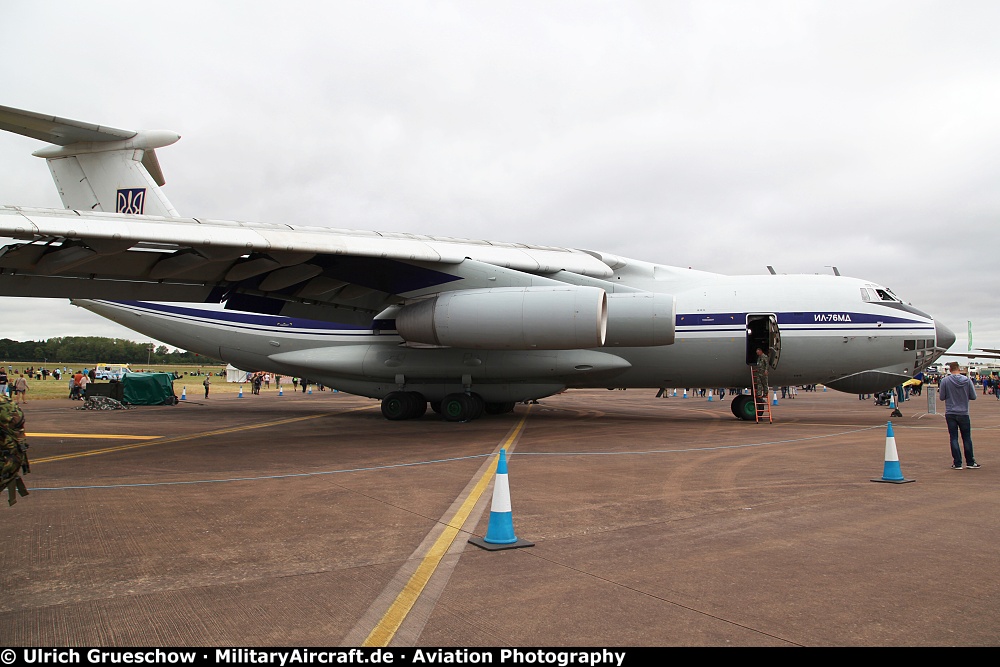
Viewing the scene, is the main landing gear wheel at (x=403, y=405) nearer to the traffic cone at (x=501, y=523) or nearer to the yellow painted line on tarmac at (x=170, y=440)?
the yellow painted line on tarmac at (x=170, y=440)

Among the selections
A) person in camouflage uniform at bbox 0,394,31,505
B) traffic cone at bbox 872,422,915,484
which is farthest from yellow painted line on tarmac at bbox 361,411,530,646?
traffic cone at bbox 872,422,915,484

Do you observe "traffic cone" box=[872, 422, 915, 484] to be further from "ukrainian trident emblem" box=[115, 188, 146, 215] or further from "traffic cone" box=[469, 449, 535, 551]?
"ukrainian trident emblem" box=[115, 188, 146, 215]

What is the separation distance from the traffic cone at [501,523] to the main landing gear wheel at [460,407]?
10148mm

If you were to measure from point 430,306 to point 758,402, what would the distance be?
7.87m

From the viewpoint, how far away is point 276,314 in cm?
1517

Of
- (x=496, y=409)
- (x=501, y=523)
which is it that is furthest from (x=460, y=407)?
(x=501, y=523)

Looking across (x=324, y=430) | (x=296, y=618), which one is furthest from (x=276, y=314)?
(x=296, y=618)

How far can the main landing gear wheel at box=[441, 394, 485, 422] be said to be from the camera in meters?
15.0


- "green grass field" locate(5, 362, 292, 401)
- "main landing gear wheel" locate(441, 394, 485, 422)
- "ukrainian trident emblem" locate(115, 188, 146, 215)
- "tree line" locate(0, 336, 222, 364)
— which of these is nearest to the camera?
"ukrainian trident emblem" locate(115, 188, 146, 215)

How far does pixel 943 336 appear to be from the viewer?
1459 centimetres

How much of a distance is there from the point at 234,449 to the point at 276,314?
5211mm

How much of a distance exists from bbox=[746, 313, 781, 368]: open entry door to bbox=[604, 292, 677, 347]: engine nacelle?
2654mm

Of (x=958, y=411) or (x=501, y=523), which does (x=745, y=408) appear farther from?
(x=501, y=523)

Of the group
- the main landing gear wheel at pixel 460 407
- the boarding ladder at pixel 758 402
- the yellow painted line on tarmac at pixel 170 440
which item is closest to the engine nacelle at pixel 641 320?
the boarding ladder at pixel 758 402
